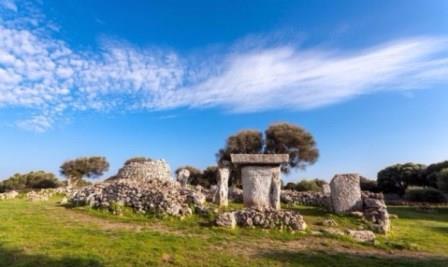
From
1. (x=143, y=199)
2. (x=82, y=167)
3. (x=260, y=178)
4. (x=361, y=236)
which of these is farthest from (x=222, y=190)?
(x=82, y=167)

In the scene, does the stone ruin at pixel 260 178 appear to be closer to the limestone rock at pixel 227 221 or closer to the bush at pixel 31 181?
the limestone rock at pixel 227 221

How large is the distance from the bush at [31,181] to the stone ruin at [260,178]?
35920mm

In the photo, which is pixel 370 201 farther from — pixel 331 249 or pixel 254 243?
pixel 254 243

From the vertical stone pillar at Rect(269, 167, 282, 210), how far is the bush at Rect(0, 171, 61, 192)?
37.0 meters

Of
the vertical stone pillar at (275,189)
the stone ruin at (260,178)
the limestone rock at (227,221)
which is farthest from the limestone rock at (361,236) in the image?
the stone ruin at (260,178)

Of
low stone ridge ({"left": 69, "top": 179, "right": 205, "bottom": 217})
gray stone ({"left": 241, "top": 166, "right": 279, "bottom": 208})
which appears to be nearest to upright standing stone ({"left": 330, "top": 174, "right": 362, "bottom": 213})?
gray stone ({"left": 241, "top": 166, "right": 279, "bottom": 208})

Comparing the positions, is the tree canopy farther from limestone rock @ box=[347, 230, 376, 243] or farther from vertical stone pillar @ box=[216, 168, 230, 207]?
limestone rock @ box=[347, 230, 376, 243]

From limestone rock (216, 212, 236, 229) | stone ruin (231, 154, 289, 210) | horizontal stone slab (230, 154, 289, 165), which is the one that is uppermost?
horizontal stone slab (230, 154, 289, 165)

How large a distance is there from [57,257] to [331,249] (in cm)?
788

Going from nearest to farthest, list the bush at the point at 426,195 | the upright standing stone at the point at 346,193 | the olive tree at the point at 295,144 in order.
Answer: the upright standing stone at the point at 346,193 → the bush at the point at 426,195 → the olive tree at the point at 295,144

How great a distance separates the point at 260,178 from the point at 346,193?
449 centimetres

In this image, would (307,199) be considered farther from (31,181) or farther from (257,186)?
(31,181)

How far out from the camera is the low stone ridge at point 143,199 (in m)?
14.6

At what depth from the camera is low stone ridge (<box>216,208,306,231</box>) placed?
13.0 m
